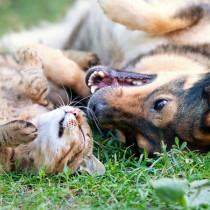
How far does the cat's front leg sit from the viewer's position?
12.3 ft

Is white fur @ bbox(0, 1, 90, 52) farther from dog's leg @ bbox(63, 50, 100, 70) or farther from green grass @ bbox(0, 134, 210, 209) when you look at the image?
green grass @ bbox(0, 134, 210, 209)

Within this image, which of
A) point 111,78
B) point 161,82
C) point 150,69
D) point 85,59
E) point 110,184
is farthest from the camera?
point 85,59

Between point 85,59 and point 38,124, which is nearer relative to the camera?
point 38,124

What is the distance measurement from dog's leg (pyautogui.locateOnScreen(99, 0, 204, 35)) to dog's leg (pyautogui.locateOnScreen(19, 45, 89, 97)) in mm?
589

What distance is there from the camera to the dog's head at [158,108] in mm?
3914

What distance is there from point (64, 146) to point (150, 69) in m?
1.15

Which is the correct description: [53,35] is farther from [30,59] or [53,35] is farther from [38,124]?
[38,124]

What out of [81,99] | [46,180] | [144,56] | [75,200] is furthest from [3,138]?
[144,56]

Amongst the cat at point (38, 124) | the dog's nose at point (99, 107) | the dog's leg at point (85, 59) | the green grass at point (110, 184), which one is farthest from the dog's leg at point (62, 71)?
the green grass at point (110, 184)

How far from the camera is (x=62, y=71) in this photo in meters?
5.05

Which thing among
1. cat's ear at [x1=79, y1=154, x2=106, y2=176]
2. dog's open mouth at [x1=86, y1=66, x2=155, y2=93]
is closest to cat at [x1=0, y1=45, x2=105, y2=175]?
cat's ear at [x1=79, y1=154, x2=106, y2=176]

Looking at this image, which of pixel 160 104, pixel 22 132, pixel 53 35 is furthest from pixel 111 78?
pixel 53 35

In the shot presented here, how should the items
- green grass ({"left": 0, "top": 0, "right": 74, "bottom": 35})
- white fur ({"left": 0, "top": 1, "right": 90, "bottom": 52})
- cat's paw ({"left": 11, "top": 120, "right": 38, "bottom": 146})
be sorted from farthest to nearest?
green grass ({"left": 0, "top": 0, "right": 74, "bottom": 35}) → white fur ({"left": 0, "top": 1, "right": 90, "bottom": 52}) → cat's paw ({"left": 11, "top": 120, "right": 38, "bottom": 146})

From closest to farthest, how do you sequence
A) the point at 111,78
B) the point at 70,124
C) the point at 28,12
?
1. the point at 70,124
2. the point at 111,78
3. the point at 28,12
